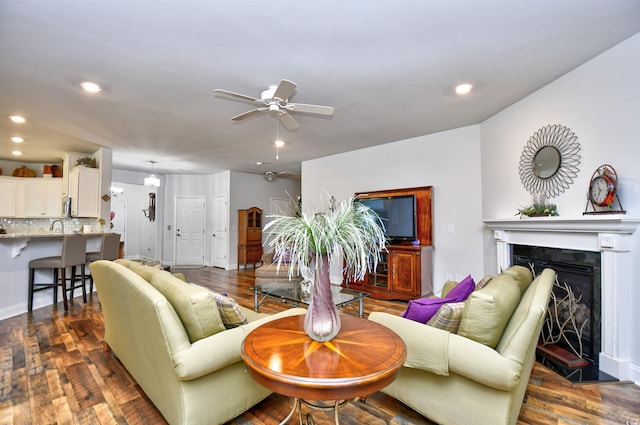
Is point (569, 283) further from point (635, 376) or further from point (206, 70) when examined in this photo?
point (206, 70)

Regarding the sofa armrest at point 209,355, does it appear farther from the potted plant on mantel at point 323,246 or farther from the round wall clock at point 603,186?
Answer: the round wall clock at point 603,186

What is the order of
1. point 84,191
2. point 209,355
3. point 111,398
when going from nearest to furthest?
point 209,355 < point 111,398 < point 84,191

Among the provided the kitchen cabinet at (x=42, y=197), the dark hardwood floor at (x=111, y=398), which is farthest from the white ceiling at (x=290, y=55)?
the kitchen cabinet at (x=42, y=197)

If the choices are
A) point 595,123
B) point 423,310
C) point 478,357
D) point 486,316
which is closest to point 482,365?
point 478,357

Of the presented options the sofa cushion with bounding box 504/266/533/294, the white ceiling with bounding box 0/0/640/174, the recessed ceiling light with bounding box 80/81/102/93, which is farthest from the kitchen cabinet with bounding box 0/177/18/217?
the sofa cushion with bounding box 504/266/533/294

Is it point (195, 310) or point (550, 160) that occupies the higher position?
point (550, 160)

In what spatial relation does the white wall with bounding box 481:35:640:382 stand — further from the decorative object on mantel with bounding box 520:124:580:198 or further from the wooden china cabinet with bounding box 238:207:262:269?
the wooden china cabinet with bounding box 238:207:262:269

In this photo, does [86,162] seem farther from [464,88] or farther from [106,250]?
[464,88]

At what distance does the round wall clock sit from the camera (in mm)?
2264

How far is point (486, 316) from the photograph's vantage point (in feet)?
4.90

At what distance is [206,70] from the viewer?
254 centimetres

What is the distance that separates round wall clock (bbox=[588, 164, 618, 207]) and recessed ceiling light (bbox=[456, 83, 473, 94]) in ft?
4.25

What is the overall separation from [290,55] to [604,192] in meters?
2.73

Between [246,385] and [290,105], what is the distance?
7.32 feet
